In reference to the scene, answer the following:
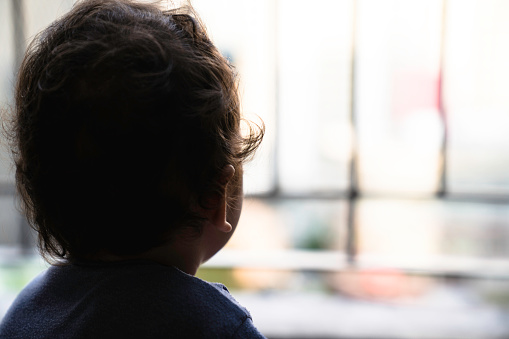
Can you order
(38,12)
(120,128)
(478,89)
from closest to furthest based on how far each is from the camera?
(120,128) → (478,89) → (38,12)

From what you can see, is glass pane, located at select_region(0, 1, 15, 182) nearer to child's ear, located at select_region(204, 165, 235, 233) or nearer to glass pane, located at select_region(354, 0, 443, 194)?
glass pane, located at select_region(354, 0, 443, 194)

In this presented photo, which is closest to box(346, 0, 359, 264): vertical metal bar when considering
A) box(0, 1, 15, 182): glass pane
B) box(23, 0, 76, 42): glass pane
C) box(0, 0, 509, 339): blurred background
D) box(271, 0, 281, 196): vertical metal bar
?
box(0, 0, 509, 339): blurred background

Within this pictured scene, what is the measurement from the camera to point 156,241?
1.64ft

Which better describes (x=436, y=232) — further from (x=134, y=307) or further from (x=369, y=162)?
(x=134, y=307)

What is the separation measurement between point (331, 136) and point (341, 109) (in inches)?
3.2

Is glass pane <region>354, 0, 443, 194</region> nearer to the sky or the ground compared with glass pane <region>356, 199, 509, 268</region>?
nearer to the sky

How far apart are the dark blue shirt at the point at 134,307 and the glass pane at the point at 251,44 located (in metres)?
0.98

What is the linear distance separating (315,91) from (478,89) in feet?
1.45

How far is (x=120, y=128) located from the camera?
17.6 inches

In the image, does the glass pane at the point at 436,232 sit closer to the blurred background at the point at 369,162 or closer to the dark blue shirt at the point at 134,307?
the blurred background at the point at 369,162

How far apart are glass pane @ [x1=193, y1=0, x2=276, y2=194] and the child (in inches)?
37.4

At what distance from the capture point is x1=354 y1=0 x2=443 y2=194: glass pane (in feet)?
4.75

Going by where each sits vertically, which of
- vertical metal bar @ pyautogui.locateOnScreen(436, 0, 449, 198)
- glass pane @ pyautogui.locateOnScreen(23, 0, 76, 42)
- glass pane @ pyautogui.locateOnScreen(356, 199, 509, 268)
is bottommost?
glass pane @ pyautogui.locateOnScreen(356, 199, 509, 268)

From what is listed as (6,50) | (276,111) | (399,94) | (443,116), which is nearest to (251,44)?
(276,111)
